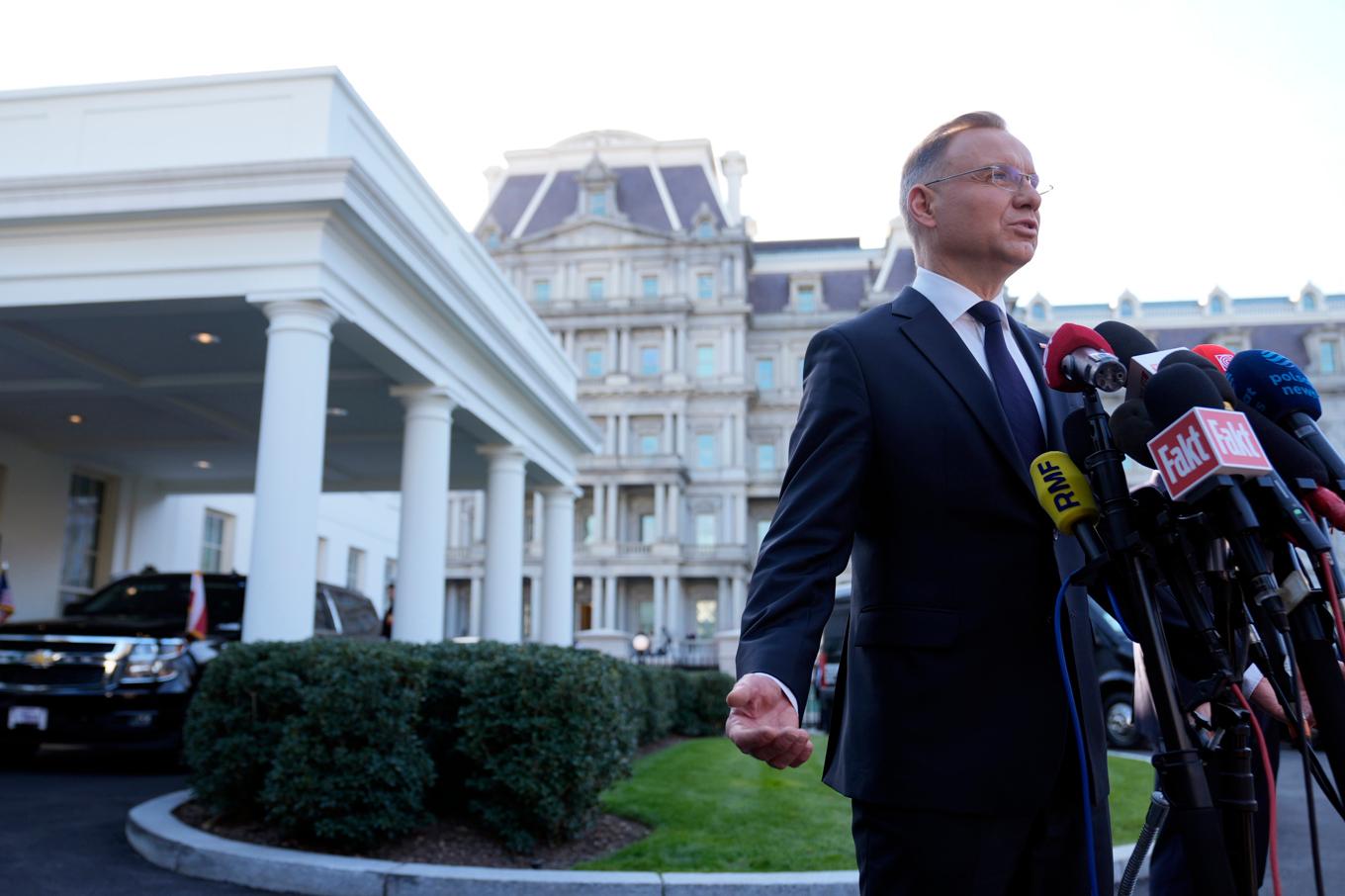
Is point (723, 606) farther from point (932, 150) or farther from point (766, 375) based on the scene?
point (932, 150)

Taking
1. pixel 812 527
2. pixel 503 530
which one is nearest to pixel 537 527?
pixel 503 530

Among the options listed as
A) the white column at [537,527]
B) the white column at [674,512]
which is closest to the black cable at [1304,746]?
the white column at [674,512]

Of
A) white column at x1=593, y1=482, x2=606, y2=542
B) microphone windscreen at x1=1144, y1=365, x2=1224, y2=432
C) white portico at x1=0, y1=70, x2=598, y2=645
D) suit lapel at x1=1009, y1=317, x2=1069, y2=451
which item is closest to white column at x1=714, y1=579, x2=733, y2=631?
white column at x1=593, y1=482, x2=606, y2=542

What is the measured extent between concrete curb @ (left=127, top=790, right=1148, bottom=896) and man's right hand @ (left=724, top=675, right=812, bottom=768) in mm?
3765

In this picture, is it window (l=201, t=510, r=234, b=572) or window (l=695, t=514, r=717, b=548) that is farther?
window (l=695, t=514, r=717, b=548)

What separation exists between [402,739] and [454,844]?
722 mm

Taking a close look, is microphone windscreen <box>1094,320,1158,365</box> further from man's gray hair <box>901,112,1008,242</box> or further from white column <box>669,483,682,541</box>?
white column <box>669,483,682,541</box>

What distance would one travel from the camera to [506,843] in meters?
6.38

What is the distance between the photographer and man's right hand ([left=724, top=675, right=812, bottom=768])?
5.75 ft

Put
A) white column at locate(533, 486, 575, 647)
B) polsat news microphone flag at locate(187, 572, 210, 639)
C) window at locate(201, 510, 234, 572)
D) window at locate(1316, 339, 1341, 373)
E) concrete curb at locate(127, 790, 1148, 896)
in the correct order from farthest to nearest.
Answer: window at locate(1316, 339, 1341, 373) → window at locate(201, 510, 234, 572) → white column at locate(533, 486, 575, 647) → polsat news microphone flag at locate(187, 572, 210, 639) → concrete curb at locate(127, 790, 1148, 896)

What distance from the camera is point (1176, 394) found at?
1.69 metres

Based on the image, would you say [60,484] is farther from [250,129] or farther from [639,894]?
[639,894]

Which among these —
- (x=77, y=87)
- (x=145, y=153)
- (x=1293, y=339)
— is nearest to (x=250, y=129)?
(x=145, y=153)

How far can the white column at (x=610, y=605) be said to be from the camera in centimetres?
5711
